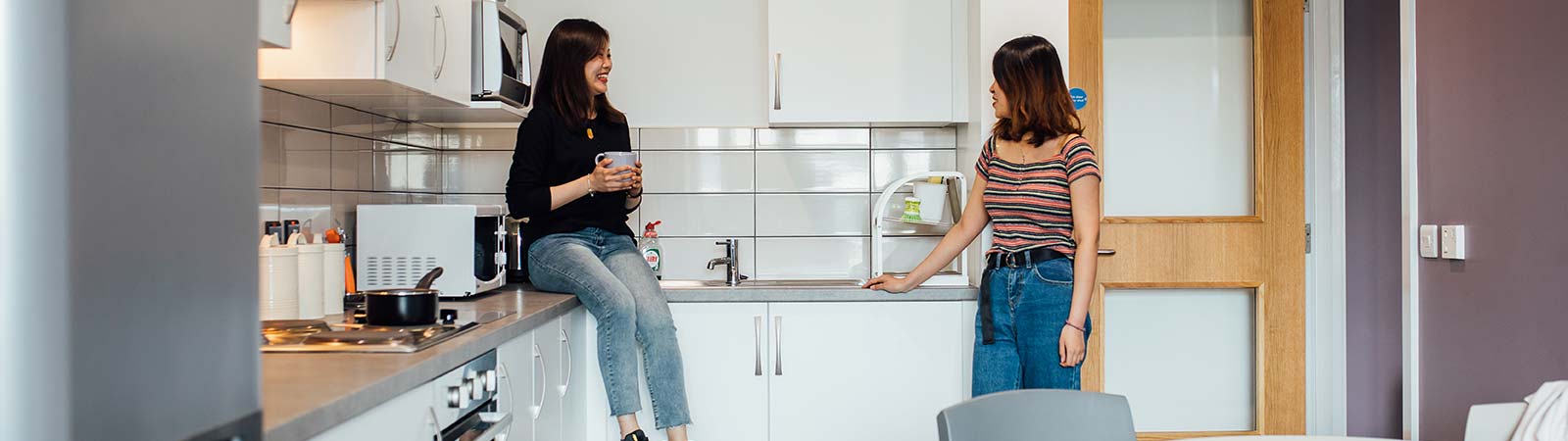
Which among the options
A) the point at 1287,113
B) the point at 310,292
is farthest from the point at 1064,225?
the point at 310,292

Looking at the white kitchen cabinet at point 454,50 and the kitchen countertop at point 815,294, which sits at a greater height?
the white kitchen cabinet at point 454,50

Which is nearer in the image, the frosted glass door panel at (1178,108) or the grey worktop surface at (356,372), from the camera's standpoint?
the grey worktop surface at (356,372)

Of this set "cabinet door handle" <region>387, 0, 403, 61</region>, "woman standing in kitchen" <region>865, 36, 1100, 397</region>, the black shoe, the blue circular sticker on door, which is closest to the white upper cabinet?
"cabinet door handle" <region>387, 0, 403, 61</region>

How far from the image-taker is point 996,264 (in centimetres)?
256

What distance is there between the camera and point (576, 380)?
2861 millimetres

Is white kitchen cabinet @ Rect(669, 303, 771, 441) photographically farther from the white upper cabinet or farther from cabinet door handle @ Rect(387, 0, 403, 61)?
cabinet door handle @ Rect(387, 0, 403, 61)

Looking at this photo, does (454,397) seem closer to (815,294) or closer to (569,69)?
(569,69)

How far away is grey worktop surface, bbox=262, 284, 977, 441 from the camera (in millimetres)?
1210
